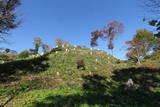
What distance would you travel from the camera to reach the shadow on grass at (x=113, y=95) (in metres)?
7.54

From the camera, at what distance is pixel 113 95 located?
9.50 metres

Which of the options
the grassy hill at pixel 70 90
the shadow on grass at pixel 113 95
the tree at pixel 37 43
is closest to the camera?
the shadow on grass at pixel 113 95

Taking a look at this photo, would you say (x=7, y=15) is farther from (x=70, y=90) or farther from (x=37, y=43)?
(x=37, y=43)

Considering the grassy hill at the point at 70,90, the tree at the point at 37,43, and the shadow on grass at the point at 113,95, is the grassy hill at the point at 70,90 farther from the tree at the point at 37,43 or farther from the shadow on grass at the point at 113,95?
the tree at the point at 37,43

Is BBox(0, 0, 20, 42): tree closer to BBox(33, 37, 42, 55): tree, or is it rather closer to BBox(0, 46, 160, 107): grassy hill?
BBox(0, 46, 160, 107): grassy hill

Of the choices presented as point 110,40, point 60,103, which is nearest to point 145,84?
point 60,103

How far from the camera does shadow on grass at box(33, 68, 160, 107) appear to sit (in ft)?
24.8

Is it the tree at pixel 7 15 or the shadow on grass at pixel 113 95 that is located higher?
the tree at pixel 7 15

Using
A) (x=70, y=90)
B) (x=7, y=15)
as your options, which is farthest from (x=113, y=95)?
(x=7, y=15)

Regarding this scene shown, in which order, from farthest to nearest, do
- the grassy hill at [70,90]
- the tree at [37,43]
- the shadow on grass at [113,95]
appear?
the tree at [37,43] < the grassy hill at [70,90] < the shadow on grass at [113,95]

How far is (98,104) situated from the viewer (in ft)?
23.9

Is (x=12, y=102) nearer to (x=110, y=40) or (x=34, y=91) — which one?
(x=34, y=91)

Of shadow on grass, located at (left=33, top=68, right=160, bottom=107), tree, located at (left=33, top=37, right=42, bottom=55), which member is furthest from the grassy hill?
tree, located at (left=33, top=37, right=42, bottom=55)

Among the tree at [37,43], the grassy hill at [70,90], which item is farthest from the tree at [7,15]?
the tree at [37,43]
